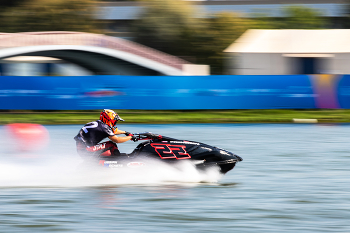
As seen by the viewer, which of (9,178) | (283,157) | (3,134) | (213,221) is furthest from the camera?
(3,134)

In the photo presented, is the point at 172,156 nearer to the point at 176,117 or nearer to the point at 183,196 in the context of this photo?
the point at 183,196

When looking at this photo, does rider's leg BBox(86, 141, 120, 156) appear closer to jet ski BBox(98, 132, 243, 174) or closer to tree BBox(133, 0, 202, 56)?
jet ski BBox(98, 132, 243, 174)

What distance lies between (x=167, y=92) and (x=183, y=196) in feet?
45.0

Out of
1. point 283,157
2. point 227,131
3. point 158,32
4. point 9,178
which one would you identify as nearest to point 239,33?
point 158,32

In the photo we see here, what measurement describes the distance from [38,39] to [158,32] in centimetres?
1953

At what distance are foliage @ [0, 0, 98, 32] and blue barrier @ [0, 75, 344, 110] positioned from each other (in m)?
28.0

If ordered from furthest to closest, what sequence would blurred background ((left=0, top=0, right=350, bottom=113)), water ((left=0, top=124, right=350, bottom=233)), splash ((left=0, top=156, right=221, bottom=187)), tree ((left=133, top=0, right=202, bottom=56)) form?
tree ((left=133, top=0, right=202, bottom=56)) → blurred background ((left=0, top=0, right=350, bottom=113)) → splash ((left=0, top=156, right=221, bottom=187)) → water ((left=0, top=124, right=350, bottom=233))

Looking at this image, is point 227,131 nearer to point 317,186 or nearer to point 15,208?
point 317,186

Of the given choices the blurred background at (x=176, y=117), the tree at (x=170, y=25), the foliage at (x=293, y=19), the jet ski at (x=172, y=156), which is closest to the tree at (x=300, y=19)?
the foliage at (x=293, y=19)

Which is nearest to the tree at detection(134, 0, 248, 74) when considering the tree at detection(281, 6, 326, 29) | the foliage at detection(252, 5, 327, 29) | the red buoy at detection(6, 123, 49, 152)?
the foliage at detection(252, 5, 327, 29)

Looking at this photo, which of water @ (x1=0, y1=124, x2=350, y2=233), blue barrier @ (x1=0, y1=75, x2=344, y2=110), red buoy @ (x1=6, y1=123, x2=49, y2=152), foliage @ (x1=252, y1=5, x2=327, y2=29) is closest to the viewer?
water @ (x1=0, y1=124, x2=350, y2=233)

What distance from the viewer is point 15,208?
28.0ft

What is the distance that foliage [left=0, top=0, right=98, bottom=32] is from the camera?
4916 cm

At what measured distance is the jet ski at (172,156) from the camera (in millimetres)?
10273
